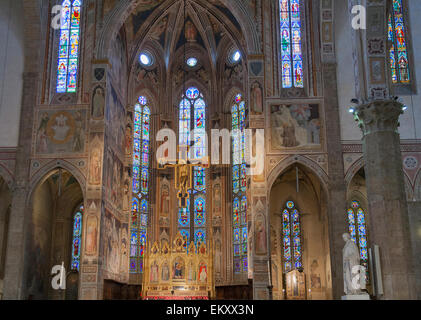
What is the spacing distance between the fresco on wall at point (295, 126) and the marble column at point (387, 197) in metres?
8.50

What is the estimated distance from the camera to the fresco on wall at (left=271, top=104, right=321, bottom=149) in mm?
23781

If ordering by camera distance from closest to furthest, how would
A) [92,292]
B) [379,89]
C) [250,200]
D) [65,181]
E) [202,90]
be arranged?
[379,89]
[92,292]
[250,200]
[65,181]
[202,90]

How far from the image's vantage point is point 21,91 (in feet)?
81.7

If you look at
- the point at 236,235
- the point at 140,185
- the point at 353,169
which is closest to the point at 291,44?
the point at 353,169

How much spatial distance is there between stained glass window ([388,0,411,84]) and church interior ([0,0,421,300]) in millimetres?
61

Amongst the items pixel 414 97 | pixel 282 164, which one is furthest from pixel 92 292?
pixel 414 97

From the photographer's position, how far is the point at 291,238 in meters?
29.3

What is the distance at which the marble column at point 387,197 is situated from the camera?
1386 centimetres

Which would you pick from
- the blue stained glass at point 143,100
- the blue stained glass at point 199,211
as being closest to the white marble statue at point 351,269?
the blue stained glass at point 199,211

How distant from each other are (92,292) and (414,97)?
15.5 m

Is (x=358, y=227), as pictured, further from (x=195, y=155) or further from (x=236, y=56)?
(x=236, y=56)

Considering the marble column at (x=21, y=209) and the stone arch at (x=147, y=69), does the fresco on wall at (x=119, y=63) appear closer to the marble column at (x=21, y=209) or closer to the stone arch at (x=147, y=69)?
the stone arch at (x=147, y=69)

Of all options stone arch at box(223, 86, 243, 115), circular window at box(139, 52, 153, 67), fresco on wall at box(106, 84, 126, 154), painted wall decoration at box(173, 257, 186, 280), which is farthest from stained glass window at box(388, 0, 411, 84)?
circular window at box(139, 52, 153, 67)
